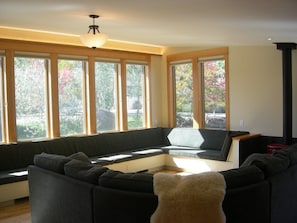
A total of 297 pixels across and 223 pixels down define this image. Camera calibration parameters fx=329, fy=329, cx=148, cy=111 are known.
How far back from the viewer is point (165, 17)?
12.5 ft

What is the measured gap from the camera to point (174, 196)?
7.61ft

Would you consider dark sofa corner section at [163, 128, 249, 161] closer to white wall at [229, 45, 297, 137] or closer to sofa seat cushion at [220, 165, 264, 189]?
white wall at [229, 45, 297, 137]

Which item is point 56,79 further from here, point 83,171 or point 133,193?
point 133,193

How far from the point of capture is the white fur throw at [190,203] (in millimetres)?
2303

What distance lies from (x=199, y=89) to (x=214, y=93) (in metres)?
0.34

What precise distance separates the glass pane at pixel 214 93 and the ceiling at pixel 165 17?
5.20ft

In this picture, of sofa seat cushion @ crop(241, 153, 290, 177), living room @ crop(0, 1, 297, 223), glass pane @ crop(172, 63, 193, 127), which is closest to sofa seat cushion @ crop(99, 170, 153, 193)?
sofa seat cushion @ crop(241, 153, 290, 177)

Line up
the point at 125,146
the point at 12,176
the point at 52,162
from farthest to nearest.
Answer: the point at 125,146 < the point at 12,176 < the point at 52,162

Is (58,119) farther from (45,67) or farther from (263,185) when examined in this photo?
(263,185)

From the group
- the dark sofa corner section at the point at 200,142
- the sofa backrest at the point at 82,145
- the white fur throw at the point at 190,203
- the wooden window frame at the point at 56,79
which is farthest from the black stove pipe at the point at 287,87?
the white fur throw at the point at 190,203

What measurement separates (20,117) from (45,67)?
0.98 meters

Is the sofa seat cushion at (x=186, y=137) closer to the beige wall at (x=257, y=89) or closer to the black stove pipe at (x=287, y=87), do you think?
the beige wall at (x=257, y=89)

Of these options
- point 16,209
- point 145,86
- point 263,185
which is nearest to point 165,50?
point 145,86

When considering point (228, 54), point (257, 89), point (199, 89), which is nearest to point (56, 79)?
point (199, 89)
